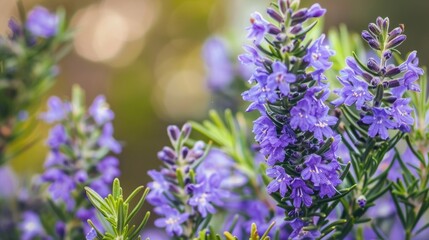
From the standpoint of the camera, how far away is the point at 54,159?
1104mm

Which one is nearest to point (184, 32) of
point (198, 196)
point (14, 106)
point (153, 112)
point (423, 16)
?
point (153, 112)

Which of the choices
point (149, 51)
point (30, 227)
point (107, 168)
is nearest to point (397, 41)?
point (107, 168)

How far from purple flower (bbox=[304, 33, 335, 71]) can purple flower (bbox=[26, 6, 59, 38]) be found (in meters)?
0.76

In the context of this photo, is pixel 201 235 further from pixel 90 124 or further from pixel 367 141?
pixel 90 124

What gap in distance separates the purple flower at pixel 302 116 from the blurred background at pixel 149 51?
253 cm

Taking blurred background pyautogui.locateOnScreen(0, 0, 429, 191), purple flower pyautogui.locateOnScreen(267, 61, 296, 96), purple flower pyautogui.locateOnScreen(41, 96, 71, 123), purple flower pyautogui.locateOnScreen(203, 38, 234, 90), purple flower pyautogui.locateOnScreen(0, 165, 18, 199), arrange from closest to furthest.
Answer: purple flower pyautogui.locateOnScreen(267, 61, 296, 96)
purple flower pyautogui.locateOnScreen(41, 96, 71, 123)
purple flower pyautogui.locateOnScreen(0, 165, 18, 199)
purple flower pyautogui.locateOnScreen(203, 38, 234, 90)
blurred background pyautogui.locateOnScreen(0, 0, 429, 191)

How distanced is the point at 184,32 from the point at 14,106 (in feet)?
12.2

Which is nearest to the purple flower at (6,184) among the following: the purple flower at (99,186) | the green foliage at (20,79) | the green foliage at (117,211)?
the green foliage at (20,79)

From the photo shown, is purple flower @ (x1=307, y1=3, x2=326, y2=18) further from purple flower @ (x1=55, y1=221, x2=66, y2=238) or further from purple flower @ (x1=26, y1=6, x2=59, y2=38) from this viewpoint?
purple flower @ (x1=26, y1=6, x2=59, y2=38)

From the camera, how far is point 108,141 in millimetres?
1146

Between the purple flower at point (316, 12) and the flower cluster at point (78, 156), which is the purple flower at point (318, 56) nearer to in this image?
the purple flower at point (316, 12)

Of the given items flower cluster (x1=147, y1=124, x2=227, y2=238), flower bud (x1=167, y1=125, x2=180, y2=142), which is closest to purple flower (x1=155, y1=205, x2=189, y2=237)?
flower cluster (x1=147, y1=124, x2=227, y2=238)

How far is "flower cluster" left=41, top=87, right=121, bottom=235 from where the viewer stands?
42.6 inches

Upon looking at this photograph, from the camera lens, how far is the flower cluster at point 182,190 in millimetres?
891
